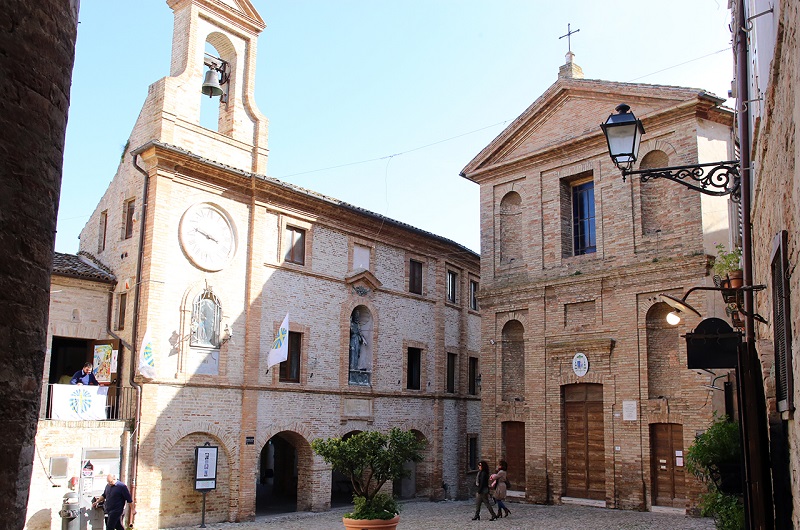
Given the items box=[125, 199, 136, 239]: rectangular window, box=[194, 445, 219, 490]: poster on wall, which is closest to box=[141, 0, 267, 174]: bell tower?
box=[125, 199, 136, 239]: rectangular window

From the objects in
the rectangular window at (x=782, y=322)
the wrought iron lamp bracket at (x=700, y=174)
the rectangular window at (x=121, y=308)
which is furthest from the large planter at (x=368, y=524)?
the rectangular window at (x=782, y=322)

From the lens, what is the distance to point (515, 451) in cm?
2242

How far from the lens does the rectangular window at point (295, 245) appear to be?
848 inches

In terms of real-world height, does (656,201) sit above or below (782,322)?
above

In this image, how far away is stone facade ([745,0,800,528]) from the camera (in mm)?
4125

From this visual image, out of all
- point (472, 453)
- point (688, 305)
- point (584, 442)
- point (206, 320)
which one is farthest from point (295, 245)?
point (688, 305)

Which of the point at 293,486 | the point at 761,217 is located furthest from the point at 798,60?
the point at 293,486

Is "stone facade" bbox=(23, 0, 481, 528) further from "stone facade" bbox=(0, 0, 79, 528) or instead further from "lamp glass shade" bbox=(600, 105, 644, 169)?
"stone facade" bbox=(0, 0, 79, 528)

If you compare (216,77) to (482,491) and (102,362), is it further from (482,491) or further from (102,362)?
(482,491)

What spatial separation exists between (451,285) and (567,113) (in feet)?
26.2

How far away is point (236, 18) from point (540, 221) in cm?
1053

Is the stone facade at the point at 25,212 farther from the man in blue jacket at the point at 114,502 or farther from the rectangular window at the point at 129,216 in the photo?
the rectangular window at the point at 129,216

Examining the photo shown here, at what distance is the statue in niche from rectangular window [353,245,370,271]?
1.41 metres

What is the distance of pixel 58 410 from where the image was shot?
16.1 meters
